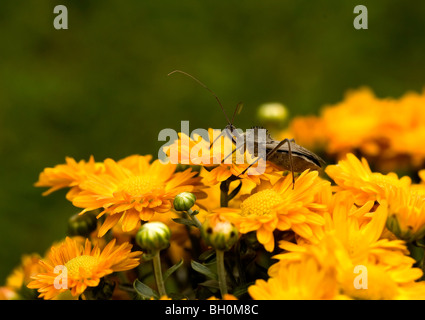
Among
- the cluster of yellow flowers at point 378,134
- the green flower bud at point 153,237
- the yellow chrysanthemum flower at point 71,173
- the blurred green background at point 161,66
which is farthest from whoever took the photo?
the blurred green background at point 161,66

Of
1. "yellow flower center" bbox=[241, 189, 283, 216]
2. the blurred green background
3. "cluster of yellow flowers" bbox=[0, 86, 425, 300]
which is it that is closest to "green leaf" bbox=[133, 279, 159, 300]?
"cluster of yellow flowers" bbox=[0, 86, 425, 300]

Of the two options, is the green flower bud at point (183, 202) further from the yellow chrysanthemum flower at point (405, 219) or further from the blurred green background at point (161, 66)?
the blurred green background at point (161, 66)

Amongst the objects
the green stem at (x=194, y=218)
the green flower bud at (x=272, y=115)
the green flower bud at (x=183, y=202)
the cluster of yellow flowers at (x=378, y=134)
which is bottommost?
the green stem at (x=194, y=218)

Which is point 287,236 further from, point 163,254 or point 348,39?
point 348,39

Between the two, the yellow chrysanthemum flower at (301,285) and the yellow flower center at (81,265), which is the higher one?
the yellow flower center at (81,265)

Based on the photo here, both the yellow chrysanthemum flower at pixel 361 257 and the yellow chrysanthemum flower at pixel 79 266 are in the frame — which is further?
the yellow chrysanthemum flower at pixel 79 266

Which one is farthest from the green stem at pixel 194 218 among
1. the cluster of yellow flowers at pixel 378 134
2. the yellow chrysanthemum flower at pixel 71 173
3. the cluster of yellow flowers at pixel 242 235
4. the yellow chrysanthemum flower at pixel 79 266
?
the cluster of yellow flowers at pixel 378 134

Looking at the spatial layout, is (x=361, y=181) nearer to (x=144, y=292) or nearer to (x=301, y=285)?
(x=301, y=285)
